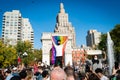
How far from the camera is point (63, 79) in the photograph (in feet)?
13.0

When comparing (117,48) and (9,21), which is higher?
(9,21)

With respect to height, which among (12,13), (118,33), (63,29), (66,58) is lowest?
(66,58)

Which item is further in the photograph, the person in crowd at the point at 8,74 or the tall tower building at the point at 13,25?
the tall tower building at the point at 13,25

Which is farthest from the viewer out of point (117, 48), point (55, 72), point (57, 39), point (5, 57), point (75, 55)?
point (75, 55)

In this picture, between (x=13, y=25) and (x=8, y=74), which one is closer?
(x=8, y=74)

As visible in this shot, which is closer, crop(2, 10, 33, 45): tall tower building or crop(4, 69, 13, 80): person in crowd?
crop(4, 69, 13, 80): person in crowd

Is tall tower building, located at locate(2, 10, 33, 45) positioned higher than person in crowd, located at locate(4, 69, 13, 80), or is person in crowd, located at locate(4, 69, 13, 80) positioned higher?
tall tower building, located at locate(2, 10, 33, 45)

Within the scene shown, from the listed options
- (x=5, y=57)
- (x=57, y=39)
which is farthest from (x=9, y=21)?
(x=57, y=39)

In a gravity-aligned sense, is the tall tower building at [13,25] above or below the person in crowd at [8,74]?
above

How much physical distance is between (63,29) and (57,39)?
541 ft

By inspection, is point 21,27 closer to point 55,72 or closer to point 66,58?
point 66,58

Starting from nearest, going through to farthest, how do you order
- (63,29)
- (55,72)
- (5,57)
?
(55,72) → (5,57) → (63,29)

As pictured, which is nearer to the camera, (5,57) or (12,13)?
(5,57)

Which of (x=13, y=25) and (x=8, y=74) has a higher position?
(x=13, y=25)
